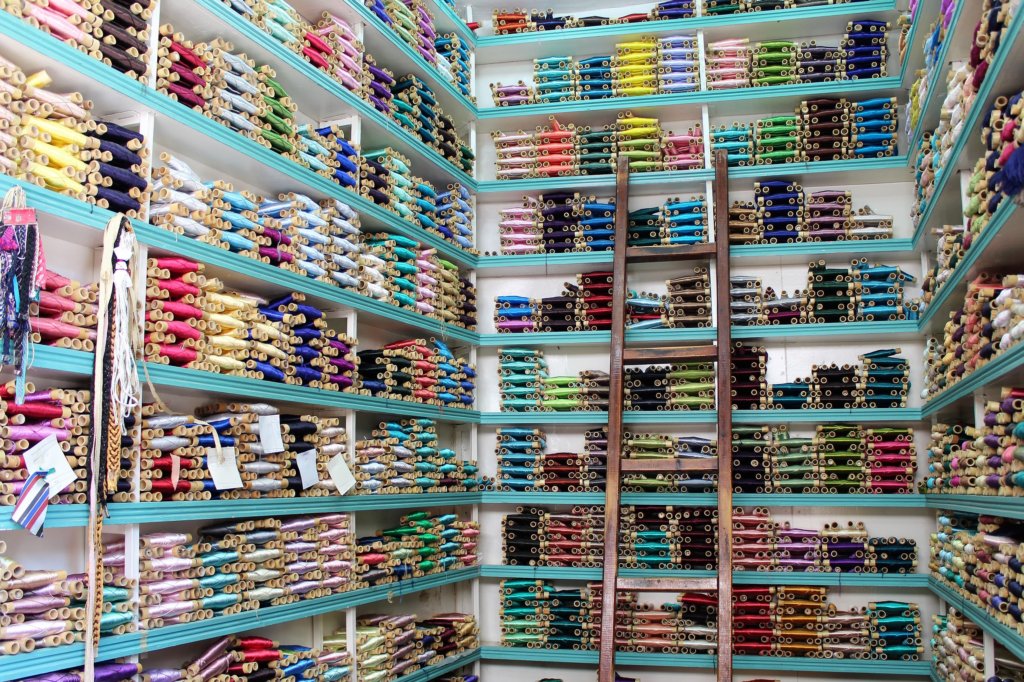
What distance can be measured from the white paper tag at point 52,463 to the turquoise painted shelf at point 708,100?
4.88m

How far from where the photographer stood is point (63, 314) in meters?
3.50

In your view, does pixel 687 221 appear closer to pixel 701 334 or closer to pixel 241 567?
pixel 701 334

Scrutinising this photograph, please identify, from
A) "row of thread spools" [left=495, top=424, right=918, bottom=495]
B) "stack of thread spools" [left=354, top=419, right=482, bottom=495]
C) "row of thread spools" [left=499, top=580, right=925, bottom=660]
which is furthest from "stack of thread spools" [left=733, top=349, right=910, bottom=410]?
"stack of thread spools" [left=354, top=419, right=482, bottom=495]

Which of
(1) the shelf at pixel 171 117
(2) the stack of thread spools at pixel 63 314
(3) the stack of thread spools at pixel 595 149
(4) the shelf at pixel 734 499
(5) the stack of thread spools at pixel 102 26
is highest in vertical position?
(3) the stack of thread spools at pixel 595 149

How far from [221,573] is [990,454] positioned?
11.5ft

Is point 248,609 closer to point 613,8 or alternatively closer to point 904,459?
point 904,459

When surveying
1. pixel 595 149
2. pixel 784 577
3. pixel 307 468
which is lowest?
pixel 784 577

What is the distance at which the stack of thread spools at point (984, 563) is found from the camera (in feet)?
13.0

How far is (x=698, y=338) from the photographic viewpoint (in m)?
6.83

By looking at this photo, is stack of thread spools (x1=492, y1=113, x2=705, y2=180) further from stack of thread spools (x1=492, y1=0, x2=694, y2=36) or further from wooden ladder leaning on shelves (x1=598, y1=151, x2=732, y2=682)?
stack of thread spools (x1=492, y1=0, x2=694, y2=36)

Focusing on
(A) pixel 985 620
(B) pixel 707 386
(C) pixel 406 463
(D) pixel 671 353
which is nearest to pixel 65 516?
(C) pixel 406 463

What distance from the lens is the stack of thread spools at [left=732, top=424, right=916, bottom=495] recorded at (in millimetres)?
6527

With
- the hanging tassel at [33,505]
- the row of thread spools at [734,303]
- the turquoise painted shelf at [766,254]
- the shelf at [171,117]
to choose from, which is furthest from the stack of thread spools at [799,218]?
the hanging tassel at [33,505]

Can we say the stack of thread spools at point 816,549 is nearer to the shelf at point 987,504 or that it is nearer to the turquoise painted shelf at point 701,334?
the shelf at point 987,504
